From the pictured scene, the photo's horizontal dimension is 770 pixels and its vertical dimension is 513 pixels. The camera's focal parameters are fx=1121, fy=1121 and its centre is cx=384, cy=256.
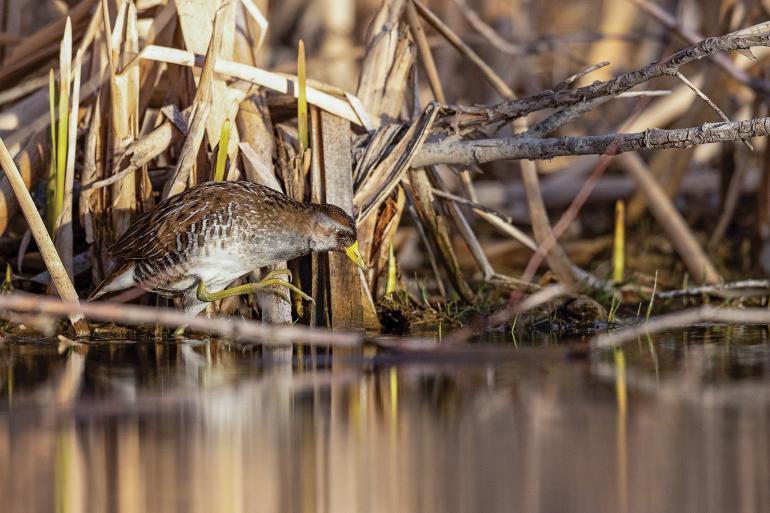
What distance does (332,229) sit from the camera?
16.6 ft

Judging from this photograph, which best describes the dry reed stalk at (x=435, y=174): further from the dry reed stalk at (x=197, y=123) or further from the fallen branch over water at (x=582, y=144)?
the dry reed stalk at (x=197, y=123)

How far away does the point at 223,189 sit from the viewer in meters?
4.95

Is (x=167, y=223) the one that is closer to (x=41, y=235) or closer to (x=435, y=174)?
(x=41, y=235)

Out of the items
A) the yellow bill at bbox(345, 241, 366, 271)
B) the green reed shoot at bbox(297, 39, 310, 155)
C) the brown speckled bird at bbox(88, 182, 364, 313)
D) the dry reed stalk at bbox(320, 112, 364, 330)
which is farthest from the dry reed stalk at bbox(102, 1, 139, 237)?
the yellow bill at bbox(345, 241, 366, 271)

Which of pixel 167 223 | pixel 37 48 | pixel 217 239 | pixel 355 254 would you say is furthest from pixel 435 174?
pixel 37 48

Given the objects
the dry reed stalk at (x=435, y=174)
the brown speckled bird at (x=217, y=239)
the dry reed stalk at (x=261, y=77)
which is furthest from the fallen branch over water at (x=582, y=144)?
the brown speckled bird at (x=217, y=239)

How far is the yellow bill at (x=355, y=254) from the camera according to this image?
203 inches

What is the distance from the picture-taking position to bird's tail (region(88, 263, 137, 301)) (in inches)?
200

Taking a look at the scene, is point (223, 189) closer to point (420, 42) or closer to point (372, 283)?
point (372, 283)

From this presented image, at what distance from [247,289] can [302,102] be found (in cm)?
94

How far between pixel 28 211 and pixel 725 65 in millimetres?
4145

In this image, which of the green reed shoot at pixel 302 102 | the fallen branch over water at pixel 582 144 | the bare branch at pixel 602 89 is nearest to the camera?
the bare branch at pixel 602 89

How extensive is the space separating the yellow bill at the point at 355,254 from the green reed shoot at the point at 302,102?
2.05ft

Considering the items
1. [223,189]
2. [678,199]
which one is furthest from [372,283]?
[678,199]
